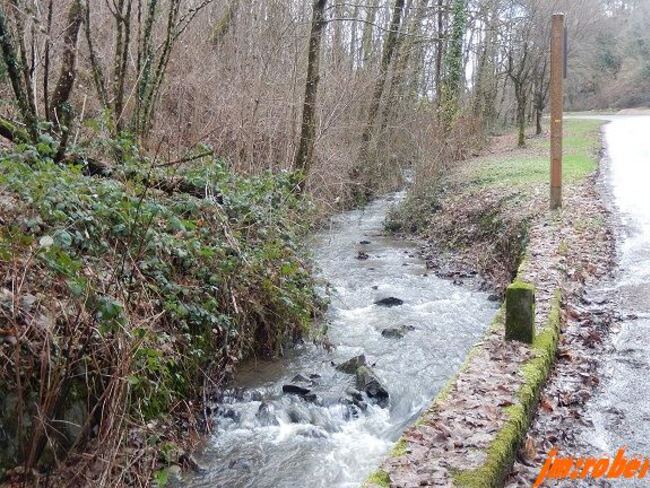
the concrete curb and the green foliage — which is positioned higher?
the green foliage

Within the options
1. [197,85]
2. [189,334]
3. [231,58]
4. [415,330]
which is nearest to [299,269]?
[415,330]

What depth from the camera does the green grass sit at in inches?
625

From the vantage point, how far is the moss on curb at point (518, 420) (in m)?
3.81

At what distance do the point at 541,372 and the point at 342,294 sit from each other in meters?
5.56

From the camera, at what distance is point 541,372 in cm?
526

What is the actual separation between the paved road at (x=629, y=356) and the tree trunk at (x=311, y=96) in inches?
236

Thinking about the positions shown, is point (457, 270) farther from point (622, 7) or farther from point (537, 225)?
point (622, 7)

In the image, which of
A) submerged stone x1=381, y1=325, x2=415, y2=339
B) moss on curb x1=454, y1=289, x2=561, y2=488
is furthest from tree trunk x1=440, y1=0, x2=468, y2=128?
moss on curb x1=454, y1=289, x2=561, y2=488

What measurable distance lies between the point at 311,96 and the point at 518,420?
9210 mm

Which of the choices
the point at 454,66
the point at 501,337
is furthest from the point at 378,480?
the point at 454,66

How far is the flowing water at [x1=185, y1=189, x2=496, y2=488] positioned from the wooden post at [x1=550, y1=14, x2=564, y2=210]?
8.73 feet

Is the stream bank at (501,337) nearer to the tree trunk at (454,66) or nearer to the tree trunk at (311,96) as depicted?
the tree trunk at (311,96)

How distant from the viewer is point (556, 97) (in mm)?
11117

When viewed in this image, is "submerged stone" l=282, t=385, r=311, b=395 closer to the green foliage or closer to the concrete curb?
the green foliage
